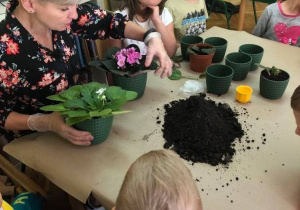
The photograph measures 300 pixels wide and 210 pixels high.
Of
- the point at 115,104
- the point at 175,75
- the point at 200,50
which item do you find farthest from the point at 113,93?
the point at 200,50

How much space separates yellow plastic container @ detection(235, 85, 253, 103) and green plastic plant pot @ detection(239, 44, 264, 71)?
0.60 ft

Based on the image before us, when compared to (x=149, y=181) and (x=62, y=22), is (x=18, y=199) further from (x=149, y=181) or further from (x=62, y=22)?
(x=149, y=181)

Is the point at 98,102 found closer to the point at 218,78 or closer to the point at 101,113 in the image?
the point at 101,113

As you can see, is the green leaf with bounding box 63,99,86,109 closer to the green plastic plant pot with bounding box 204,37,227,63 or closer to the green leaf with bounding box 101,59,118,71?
the green leaf with bounding box 101,59,118,71

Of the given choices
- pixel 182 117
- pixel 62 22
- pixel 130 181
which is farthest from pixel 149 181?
pixel 62 22

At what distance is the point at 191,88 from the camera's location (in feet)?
3.74

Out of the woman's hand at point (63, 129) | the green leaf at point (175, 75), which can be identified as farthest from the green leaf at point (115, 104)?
the green leaf at point (175, 75)

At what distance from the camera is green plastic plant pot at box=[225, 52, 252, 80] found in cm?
116

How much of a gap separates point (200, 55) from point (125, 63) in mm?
347

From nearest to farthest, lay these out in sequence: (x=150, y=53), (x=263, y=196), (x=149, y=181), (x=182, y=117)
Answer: (x=149, y=181) < (x=263, y=196) < (x=182, y=117) < (x=150, y=53)

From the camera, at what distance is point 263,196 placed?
750 mm

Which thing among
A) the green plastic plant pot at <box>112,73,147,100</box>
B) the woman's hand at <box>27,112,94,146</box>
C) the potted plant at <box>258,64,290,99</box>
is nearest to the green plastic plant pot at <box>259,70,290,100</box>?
the potted plant at <box>258,64,290,99</box>

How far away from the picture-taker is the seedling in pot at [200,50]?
1244 millimetres

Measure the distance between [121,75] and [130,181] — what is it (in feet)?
2.05
